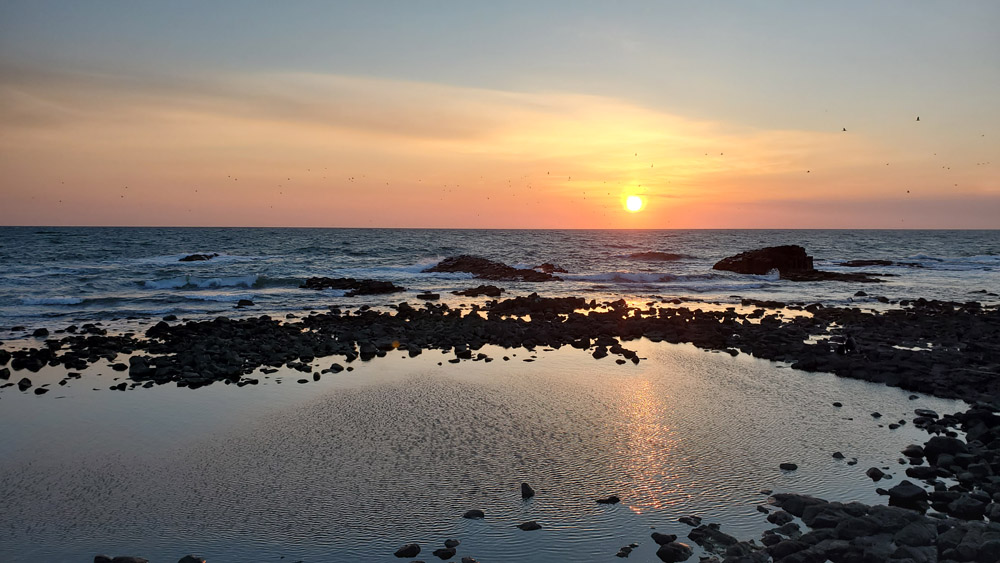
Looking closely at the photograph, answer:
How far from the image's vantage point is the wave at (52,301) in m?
28.8

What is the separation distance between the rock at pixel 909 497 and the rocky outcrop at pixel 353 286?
29.0 meters

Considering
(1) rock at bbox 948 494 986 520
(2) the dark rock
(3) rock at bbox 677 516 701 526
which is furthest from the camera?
(1) rock at bbox 948 494 986 520

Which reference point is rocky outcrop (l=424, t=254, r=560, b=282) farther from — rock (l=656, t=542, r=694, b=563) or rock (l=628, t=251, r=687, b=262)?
rock (l=656, t=542, r=694, b=563)

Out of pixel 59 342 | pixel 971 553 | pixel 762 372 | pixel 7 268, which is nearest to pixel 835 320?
pixel 762 372

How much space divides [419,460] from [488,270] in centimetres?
3796

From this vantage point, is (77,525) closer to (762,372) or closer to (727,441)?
(727,441)

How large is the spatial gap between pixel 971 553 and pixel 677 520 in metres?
2.79

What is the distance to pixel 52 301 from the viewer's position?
2895 centimetres

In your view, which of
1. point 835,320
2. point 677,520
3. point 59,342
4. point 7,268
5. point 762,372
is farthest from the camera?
point 7,268

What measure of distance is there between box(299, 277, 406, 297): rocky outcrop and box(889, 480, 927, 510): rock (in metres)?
29.0

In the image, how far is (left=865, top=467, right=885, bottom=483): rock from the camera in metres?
8.24

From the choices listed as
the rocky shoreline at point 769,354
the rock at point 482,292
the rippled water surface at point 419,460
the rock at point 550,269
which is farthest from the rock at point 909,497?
the rock at point 550,269

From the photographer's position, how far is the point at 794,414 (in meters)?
11.5

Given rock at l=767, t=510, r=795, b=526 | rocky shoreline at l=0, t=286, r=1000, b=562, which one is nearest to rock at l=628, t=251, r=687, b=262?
rocky shoreline at l=0, t=286, r=1000, b=562
